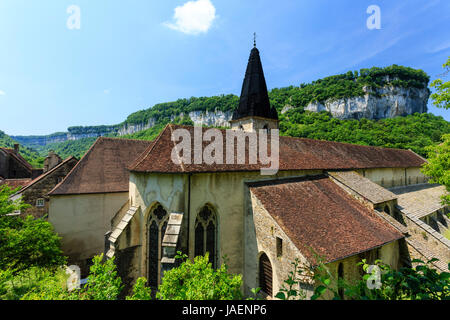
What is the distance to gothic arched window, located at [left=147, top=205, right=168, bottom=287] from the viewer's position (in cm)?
974

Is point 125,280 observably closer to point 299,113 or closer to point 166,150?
point 166,150

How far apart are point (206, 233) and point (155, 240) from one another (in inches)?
103

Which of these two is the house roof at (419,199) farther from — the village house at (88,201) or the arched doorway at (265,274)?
the village house at (88,201)

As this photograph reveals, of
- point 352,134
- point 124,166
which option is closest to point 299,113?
point 352,134

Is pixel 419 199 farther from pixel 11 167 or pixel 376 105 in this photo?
pixel 376 105

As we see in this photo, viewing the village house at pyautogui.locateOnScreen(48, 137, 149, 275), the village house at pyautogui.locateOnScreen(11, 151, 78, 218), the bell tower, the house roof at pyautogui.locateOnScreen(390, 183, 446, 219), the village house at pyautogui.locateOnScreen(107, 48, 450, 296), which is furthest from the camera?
the house roof at pyautogui.locateOnScreen(390, 183, 446, 219)

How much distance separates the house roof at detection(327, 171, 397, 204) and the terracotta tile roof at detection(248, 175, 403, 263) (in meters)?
0.81

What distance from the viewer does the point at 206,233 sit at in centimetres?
997

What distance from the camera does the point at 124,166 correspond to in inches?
671

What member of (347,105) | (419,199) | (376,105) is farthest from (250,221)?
(376,105)

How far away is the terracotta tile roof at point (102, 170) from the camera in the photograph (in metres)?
14.8

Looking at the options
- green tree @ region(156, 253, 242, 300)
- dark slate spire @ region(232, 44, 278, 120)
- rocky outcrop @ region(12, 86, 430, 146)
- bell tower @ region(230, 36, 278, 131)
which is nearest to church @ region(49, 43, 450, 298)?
green tree @ region(156, 253, 242, 300)

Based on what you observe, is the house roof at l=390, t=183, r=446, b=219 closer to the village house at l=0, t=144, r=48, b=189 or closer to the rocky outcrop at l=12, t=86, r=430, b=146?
the village house at l=0, t=144, r=48, b=189
